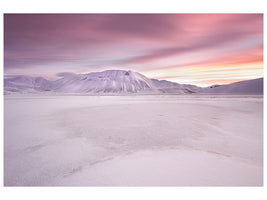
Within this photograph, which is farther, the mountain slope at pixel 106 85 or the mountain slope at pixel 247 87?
the mountain slope at pixel 106 85

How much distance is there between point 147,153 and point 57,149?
84.4 inches

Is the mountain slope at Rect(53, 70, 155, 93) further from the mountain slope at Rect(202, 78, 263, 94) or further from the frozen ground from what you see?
the frozen ground

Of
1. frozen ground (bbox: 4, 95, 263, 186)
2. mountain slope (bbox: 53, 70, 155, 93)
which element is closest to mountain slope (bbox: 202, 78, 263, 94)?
mountain slope (bbox: 53, 70, 155, 93)

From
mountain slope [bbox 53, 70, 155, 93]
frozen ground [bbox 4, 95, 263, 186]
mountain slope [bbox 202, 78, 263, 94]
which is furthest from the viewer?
mountain slope [bbox 53, 70, 155, 93]

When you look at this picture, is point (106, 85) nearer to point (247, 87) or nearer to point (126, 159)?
point (247, 87)

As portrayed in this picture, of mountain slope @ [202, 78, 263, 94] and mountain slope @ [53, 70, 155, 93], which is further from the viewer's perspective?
mountain slope @ [53, 70, 155, 93]

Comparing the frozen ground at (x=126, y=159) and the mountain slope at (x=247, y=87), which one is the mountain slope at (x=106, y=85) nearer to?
the mountain slope at (x=247, y=87)

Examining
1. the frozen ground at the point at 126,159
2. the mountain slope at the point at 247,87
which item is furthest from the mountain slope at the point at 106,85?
the frozen ground at the point at 126,159

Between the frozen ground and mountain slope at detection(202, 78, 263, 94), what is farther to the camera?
mountain slope at detection(202, 78, 263, 94)

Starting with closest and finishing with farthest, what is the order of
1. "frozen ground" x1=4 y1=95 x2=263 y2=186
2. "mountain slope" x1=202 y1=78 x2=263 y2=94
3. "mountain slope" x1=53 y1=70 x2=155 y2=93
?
1. "frozen ground" x1=4 y1=95 x2=263 y2=186
2. "mountain slope" x1=202 y1=78 x2=263 y2=94
3. "mountain slope" x1=53 y1=70 x2=155 y2=93

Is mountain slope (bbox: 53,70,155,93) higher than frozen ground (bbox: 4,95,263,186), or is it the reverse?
mountain slope (bbox: 53,70,155,93)

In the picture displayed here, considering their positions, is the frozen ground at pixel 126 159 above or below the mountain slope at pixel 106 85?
below
